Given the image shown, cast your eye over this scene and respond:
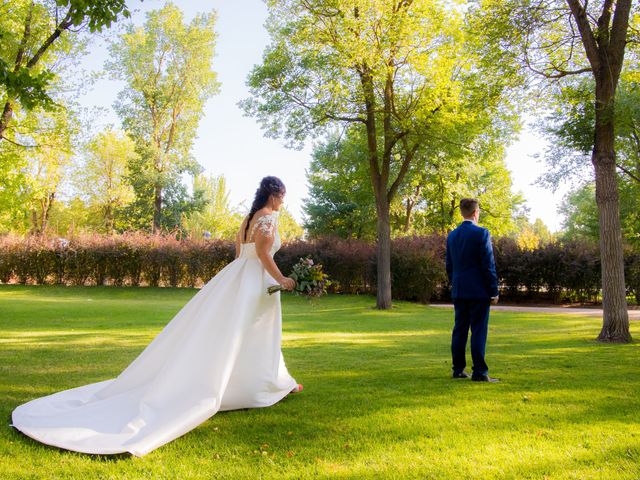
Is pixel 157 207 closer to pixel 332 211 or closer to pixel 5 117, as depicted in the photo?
pixel 332 211

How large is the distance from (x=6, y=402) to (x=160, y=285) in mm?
25523

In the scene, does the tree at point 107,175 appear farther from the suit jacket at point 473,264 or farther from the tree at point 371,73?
the suit jacket at point 473,264

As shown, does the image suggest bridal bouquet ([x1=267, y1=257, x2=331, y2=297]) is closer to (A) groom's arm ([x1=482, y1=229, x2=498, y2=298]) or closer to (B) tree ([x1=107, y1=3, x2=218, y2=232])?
(A) groom's arm ([x1=482, y1=229, x2=498, y2=298])

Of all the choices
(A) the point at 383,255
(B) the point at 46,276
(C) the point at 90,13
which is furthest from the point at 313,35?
(B) the point at 46,276

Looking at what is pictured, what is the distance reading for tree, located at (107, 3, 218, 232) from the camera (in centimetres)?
4466

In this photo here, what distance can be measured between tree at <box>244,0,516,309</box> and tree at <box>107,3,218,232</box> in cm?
2604

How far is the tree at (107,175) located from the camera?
50.0 m

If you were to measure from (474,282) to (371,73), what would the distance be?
534 inches

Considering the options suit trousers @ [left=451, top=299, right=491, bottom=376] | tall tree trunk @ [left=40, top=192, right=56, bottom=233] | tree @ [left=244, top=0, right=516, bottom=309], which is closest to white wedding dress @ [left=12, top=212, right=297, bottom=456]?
suit trousers @ [left=451, top=299, right=491, bottom=376]

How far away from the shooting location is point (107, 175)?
50.7 meters

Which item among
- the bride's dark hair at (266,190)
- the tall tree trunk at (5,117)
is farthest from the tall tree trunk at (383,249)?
the bride's dark hair at (266,190)

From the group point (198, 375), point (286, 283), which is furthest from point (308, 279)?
point (198, 375)

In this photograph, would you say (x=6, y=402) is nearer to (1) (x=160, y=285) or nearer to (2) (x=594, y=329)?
(2) (x=594, y=329)

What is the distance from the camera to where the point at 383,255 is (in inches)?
838
